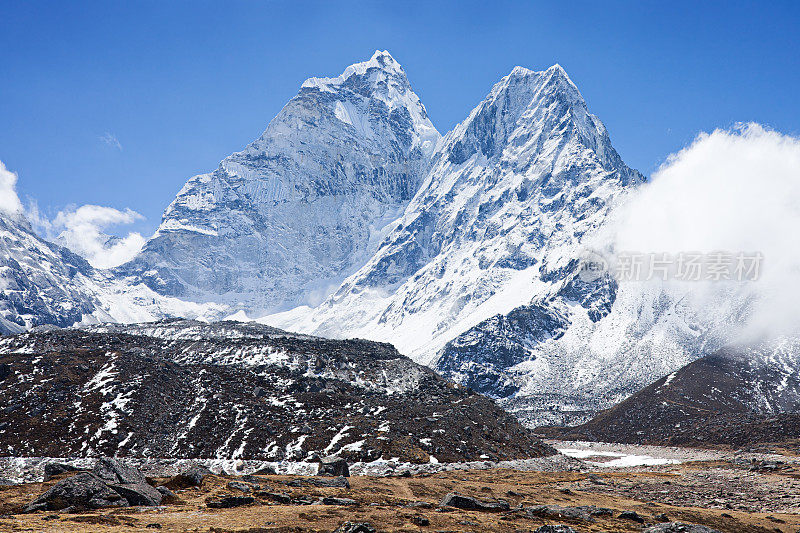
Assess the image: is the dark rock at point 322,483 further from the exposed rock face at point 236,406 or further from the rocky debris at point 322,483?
the exposed rock face at point 236,406

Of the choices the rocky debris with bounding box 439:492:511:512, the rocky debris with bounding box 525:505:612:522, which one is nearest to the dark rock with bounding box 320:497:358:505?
the rocky debris with bounding box 439:492:511:512

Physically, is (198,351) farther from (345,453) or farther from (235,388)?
(345,453)

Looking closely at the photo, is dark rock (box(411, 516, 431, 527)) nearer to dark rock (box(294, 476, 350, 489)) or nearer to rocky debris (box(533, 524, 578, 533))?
rocky debris (box(533, 524, 578, 533))

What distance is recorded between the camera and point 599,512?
4681 cm

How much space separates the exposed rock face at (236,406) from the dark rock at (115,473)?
3512 centimetres

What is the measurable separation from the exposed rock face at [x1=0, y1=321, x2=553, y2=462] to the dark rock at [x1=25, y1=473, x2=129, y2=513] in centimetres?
4199

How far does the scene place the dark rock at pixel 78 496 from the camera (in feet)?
132

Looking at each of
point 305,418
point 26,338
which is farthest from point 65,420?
point 26,338

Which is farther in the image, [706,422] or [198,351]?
[706,422]

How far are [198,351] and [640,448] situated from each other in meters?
120

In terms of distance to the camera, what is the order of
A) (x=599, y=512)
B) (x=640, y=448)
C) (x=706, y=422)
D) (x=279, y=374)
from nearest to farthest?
(x=599, y=512) → (x=279, y=374) → (x=640, y=448) → (x=706, y=422)

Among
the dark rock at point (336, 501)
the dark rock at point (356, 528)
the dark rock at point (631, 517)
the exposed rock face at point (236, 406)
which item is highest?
the exposed rock face at point (236, 406)

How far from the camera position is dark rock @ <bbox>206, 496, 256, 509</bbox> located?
42188mm

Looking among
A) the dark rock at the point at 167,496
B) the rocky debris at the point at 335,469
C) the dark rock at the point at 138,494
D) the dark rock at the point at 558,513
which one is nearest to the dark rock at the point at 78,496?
the dark rock at the point at 138,494
